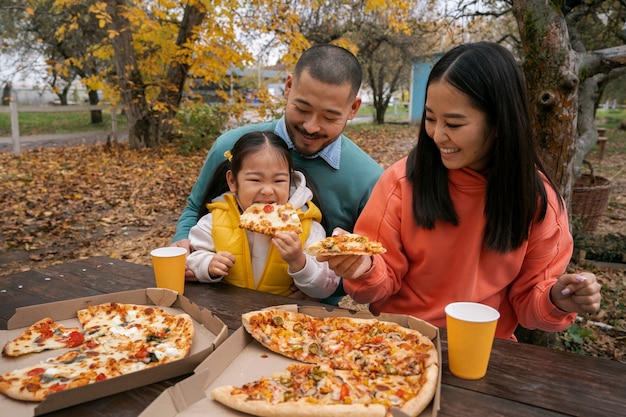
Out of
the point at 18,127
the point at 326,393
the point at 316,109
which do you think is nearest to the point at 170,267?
the point at 326,393

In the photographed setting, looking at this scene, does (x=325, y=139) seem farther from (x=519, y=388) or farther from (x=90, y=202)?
(x=90, y=202)

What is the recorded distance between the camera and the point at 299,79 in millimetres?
3053

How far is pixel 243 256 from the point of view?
2785 mm

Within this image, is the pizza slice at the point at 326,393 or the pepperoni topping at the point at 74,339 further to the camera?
the pepperoni topping at the point at 74,339

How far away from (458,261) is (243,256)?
116cm

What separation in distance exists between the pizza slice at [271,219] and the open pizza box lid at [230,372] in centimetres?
46

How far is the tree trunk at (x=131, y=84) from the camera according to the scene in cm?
1272

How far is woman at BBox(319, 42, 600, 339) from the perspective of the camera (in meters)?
2.17

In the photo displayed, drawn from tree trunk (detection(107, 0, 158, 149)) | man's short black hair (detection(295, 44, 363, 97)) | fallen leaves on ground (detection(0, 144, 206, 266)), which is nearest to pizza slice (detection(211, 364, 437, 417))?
man's short black hair (detection(295, 44, 363, 97))

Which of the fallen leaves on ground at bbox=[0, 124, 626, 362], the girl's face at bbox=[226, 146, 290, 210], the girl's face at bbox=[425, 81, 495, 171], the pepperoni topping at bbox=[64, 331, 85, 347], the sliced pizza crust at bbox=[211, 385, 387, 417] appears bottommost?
the fallen leaves on ground at bbox=[0, 124, 626, 362]

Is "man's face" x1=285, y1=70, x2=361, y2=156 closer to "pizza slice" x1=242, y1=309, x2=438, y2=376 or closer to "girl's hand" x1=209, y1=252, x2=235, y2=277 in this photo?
"girl's hand" x1=209, y1=252, x2=235, y2=277

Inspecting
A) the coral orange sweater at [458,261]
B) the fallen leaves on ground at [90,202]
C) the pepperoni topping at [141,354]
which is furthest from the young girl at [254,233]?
the fallen leaves on ground at [90,202]

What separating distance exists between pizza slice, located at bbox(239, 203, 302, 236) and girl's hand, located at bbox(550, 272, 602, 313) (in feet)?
3.97

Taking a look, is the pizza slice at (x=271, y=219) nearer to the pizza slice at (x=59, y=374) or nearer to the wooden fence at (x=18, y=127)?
the pizza slice at (x=59, y=374)
